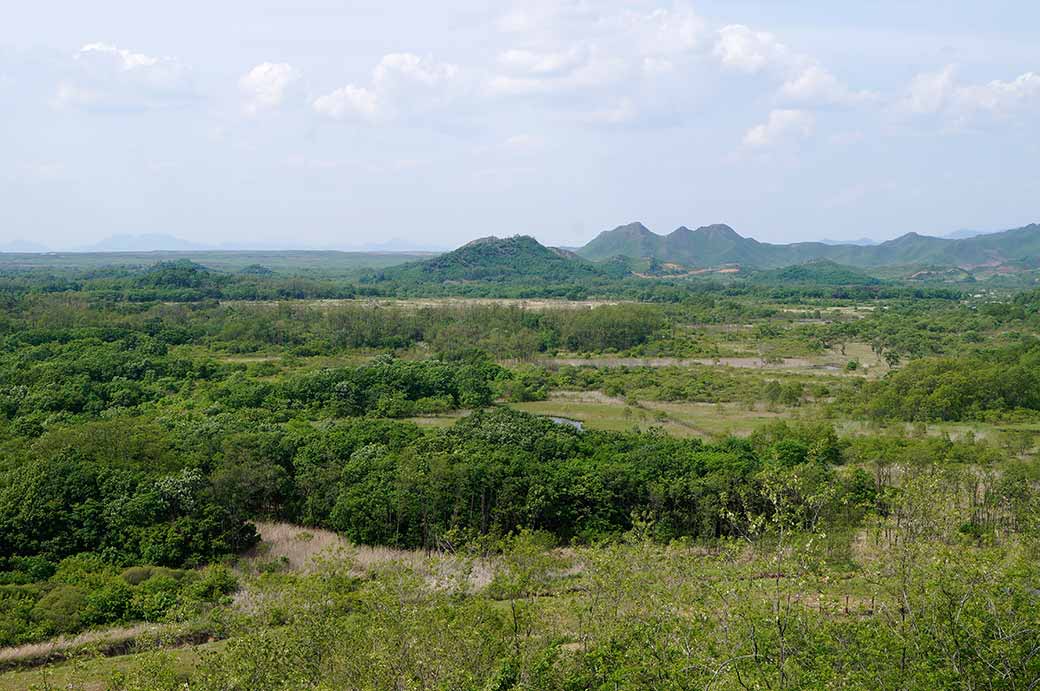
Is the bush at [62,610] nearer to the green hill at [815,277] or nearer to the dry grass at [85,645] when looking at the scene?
the dry grass at [85,645]

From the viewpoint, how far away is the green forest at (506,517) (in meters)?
11.6

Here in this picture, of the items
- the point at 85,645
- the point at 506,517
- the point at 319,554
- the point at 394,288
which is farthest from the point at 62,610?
the point at 394,288

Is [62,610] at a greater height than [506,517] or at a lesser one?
greater

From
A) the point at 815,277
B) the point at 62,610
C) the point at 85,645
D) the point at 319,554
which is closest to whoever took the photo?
the point at 85,645

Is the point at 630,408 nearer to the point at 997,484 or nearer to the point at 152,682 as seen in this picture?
the point at 997,484

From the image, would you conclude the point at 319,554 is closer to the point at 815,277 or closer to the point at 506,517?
the point at 506,517

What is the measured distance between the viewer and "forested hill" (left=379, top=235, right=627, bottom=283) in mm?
156625

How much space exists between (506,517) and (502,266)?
143 m

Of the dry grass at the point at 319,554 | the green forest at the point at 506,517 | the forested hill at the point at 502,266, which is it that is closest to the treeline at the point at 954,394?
the green forest at the point at 506,517

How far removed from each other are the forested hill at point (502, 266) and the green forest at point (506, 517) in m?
91.0

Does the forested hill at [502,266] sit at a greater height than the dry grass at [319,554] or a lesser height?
greater

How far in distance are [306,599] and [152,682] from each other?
11.5ft

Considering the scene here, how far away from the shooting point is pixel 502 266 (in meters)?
166

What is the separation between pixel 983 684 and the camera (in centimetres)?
1048
